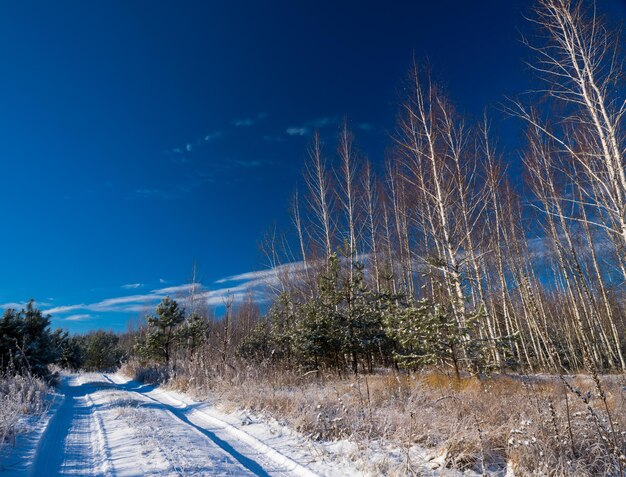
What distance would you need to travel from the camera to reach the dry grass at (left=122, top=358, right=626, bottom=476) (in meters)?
2.95

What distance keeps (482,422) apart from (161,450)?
3912 millimetres

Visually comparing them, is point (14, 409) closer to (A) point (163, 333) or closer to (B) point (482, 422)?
(B) point (482, 422)

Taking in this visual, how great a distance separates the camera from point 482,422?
4109mm

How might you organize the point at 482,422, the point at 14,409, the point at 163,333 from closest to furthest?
the point at 482,422, the point at 14,409, the point at 163,333

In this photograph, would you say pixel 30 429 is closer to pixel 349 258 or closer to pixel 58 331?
pixel 349 258

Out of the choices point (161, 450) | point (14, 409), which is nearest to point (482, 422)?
point (161, 450)

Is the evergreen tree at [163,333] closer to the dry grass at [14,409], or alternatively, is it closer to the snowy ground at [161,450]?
the dry grass at [14,409]

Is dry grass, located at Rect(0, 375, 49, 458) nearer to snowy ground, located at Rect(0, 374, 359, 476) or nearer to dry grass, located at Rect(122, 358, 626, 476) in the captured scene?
snowy ground, located at Rect(0, 374, 359, 476)

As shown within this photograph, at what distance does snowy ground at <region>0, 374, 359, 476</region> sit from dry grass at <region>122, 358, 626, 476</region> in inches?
21.0

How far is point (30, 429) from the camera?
5379 millimetres

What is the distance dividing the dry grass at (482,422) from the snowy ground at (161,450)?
533 mm

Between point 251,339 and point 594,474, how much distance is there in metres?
16.8

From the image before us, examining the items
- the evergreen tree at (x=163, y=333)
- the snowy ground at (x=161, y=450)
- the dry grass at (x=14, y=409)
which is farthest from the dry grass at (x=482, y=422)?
the evergreen tree at (x=163, y=333)

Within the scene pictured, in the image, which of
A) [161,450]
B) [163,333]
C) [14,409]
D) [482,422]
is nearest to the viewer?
[161,450]
